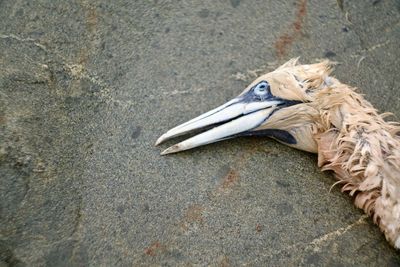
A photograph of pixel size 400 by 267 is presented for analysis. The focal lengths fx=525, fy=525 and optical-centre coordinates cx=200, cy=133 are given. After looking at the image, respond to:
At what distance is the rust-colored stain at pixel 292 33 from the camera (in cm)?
321

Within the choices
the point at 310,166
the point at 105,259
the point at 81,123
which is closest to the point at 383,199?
the point at 310,166

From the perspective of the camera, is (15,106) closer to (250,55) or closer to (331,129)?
(250,55)

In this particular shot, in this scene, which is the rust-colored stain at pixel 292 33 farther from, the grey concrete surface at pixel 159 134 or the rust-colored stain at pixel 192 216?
the rust-colored stain at pixel 192 216

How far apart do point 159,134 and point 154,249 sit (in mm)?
651

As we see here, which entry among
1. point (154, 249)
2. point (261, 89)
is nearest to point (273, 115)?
point (261, 89)

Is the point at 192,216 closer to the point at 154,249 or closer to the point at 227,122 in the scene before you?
the point at 154,249

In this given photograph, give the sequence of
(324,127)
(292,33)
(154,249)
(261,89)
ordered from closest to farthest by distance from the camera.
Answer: (154,249) → (324,127) → (261,89) → (292,33)

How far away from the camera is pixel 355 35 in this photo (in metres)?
3.29

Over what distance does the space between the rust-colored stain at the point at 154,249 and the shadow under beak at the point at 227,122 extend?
1.65ft

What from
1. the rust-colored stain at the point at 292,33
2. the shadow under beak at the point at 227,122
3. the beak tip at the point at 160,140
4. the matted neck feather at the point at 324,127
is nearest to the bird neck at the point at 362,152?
the matted neck feather at the point at 324,127

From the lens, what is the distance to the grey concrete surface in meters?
2.50

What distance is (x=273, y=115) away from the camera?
9.06 feet

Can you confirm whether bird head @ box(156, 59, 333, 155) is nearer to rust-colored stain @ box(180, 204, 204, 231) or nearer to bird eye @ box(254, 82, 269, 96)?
bird eye @ box(254, 82, 269, 96)

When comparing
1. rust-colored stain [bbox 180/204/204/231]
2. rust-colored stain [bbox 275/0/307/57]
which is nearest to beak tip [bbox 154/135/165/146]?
rust-colored stain [bbox 180/204/204/231]
